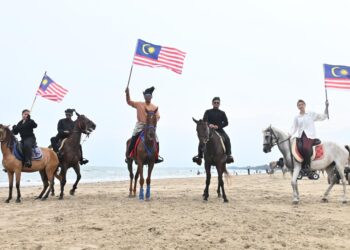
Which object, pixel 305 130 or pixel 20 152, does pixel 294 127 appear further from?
pixel 20 152

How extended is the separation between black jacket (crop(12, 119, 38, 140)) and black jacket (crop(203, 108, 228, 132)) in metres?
5.83

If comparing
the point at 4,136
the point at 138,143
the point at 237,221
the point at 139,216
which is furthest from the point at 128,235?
the point at 4,136

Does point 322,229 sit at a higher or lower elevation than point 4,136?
lower

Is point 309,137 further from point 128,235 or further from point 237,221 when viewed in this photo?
point 128,235

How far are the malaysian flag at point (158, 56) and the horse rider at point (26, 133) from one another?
14.1 ft

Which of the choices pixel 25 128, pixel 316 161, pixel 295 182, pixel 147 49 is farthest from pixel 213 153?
pixel 25 128

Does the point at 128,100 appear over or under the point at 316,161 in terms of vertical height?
over

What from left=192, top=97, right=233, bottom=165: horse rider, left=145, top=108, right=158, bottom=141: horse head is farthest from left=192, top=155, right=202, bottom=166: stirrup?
left=145, top=108, right=158, bottom=141: horse head

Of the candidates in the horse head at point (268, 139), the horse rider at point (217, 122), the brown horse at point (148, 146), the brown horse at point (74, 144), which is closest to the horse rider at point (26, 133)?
the brown horse at point (74, 144)

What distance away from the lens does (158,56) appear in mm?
13875

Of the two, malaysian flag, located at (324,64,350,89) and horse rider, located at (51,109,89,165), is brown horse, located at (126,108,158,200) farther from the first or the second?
malaysian flag, located at (324,64,350,89)

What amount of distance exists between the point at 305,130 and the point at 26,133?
30.1 ft

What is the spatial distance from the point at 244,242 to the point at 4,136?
906cm

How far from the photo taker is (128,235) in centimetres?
648
